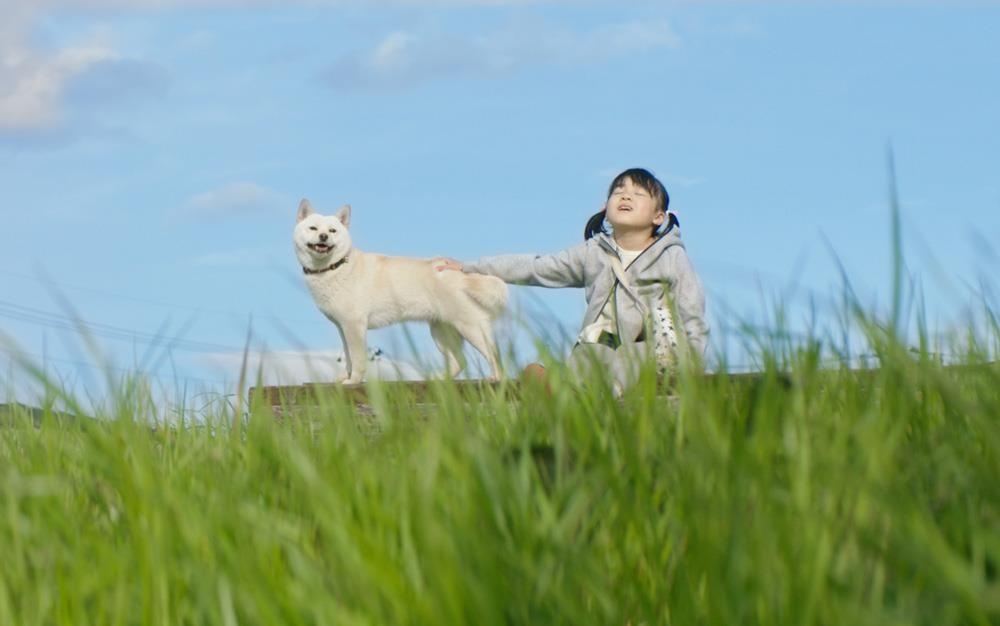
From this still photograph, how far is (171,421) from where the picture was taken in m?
3.77

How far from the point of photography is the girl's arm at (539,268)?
6992mm

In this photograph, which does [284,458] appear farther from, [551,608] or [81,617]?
[551,608]

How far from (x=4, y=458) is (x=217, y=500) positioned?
66.6 inches

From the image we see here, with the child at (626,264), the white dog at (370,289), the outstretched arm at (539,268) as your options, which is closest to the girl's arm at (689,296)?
the child at (626,264)

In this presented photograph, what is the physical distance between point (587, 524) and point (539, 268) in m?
5.37

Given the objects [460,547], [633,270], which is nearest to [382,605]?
[460,547]

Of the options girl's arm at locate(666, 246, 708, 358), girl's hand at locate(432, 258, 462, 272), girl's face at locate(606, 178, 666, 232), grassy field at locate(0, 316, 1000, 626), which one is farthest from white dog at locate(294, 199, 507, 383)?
grassy field at locate(0, 316, 1000, 626)

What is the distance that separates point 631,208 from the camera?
265 inches

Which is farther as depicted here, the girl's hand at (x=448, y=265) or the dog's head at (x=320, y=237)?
the dog's head at (x=320, y=237)

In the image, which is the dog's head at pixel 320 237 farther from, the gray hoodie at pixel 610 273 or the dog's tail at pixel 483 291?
the gray hoodie at pixel 610 273

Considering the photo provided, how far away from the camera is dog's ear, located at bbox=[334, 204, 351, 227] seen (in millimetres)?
10641

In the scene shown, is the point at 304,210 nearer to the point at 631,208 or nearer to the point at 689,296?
the point at 631,208

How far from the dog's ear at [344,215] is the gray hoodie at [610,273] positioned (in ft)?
11.9

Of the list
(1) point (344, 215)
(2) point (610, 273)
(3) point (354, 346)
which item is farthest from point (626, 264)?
(1) point (344, 215)
